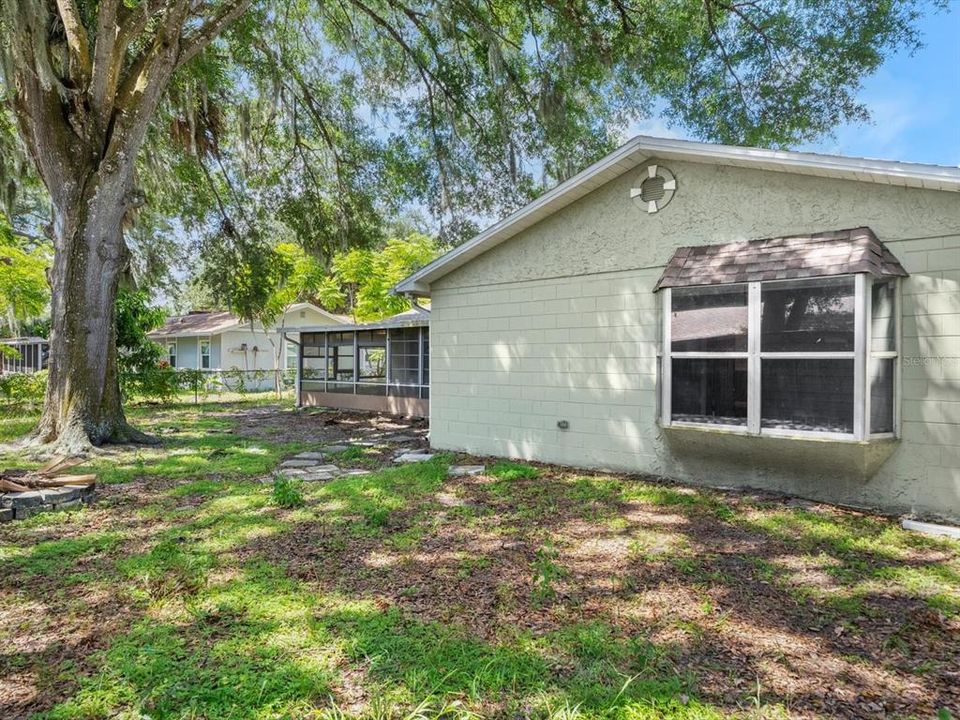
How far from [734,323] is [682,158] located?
197 cm

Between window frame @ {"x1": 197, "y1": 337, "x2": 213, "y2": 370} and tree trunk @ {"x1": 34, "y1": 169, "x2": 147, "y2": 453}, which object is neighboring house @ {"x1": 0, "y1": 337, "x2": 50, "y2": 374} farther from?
tree trunk @ {"x1": 34, "y1": 169, "x2": 147, "y2": 453}

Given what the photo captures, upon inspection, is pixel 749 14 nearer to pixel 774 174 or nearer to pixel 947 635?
pixel 774 174

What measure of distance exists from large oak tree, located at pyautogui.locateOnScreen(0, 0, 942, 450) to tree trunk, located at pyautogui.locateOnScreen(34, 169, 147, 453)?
0.09ft

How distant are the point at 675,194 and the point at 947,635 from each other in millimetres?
4638

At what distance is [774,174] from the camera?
5438 millimetres

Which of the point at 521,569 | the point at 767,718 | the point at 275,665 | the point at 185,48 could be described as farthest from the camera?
the point at 185,48

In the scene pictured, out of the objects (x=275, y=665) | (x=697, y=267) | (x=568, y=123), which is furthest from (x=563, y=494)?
(x=568, y=123)

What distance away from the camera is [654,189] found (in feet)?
20.5

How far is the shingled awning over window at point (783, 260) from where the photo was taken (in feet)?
15.4

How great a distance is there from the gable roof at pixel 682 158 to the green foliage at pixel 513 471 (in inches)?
120

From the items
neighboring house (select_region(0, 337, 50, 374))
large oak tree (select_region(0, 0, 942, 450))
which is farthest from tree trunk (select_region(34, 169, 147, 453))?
neighboring house (select_region(0, 337, 50, 374))

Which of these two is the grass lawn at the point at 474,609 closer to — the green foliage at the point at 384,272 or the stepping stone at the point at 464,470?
the stepping stone at the point at 464,470

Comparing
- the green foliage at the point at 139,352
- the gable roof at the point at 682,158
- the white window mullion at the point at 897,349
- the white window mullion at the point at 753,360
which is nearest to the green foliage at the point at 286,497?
the gable roof at the point at 682,158

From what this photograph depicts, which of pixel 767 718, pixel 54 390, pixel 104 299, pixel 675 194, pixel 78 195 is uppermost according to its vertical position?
pixel 78 195
